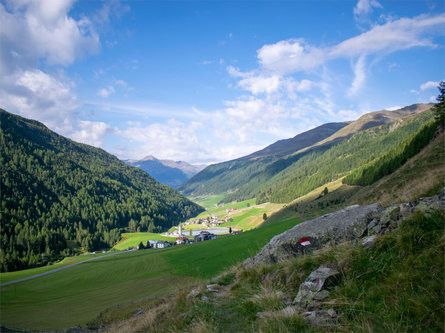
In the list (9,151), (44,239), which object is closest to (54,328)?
(44,239)

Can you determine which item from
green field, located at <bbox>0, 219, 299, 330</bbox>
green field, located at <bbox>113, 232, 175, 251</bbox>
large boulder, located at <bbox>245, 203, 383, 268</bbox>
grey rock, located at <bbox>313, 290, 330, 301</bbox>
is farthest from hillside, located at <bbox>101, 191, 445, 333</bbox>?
green field, located at <bbox>113, 232, 175, 251</bbox>

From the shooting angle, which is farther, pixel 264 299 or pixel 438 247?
pixel 264 299

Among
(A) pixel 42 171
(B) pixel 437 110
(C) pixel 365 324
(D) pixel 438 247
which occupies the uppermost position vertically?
(A) pixel 42 171

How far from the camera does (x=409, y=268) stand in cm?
434

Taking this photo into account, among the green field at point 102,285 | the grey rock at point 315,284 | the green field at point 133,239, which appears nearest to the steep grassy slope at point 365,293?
the grey rock at point 315,284

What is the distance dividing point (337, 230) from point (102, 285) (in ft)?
186

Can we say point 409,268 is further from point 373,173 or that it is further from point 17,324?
point 373,173

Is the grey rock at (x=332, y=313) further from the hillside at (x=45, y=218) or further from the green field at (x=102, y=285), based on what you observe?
the hillside at (x=45, y=218)

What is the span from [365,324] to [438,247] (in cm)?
233

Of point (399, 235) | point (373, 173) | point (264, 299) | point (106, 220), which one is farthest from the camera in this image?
point (106, 220)

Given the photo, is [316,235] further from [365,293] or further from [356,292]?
[365,293]

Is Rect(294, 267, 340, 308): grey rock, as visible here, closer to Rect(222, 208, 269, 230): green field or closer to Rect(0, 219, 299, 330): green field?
Rect(0, 219, 299, 330): green field

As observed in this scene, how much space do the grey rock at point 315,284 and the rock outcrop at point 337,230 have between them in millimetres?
1781

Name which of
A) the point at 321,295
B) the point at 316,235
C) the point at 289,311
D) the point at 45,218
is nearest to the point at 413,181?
the point at 316,235
